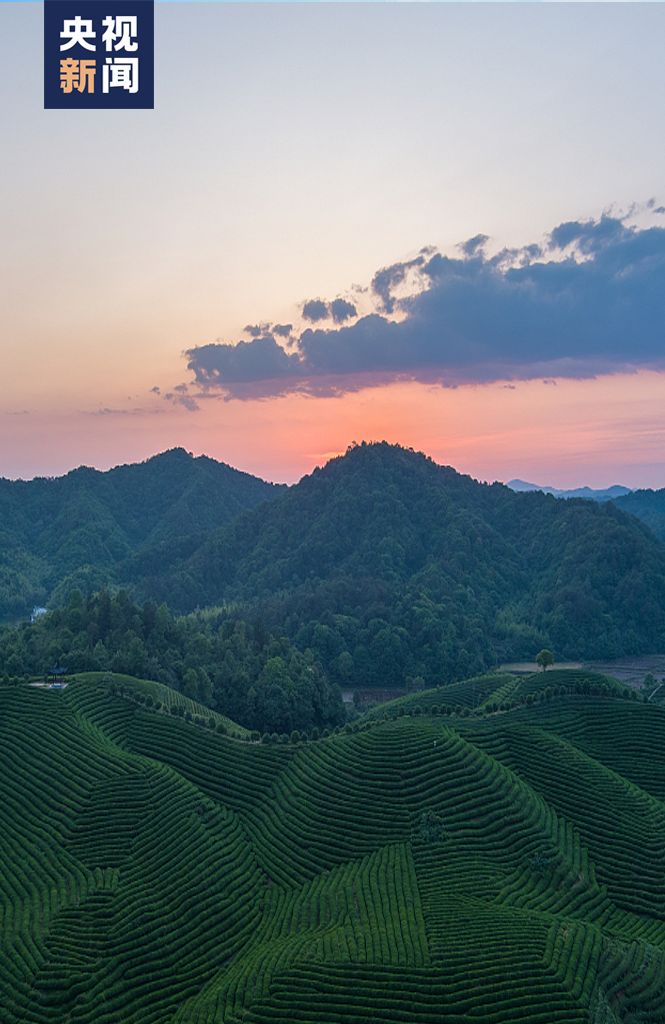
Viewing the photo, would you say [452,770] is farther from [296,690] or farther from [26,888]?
[296,690]

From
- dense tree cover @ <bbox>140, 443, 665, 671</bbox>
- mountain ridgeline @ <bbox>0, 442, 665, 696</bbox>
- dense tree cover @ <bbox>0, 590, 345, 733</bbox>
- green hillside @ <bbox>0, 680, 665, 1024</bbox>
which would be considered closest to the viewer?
green hillside @ <bbox>0, 680, 665, 1024</bbox>

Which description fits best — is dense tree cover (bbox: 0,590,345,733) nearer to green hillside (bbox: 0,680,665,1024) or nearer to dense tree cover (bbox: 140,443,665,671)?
green hillside (bbox: 0,680,665,1024)

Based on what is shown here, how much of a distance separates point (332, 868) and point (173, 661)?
169 feet

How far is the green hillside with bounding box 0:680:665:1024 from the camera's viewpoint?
1272 inches

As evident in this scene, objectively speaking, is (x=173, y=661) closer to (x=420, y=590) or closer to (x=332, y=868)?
(x=332, y=868)

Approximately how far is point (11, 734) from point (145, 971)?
30.0 m

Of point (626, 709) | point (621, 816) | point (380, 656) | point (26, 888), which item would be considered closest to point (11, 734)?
point (26, 888)

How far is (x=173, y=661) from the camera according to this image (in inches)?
3671

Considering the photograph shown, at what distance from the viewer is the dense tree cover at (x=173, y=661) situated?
83.8 m

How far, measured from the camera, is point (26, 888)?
4375 centimetres

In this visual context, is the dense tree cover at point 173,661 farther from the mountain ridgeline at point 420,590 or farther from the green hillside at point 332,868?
the green hillside at point 332,868

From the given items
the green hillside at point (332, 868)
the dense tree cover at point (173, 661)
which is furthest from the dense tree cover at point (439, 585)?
the green hillside at point (332, 868)

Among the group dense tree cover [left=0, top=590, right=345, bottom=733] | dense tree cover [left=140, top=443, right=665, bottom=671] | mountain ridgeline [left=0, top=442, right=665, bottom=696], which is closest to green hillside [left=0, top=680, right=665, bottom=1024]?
dense tree cover [left=0, top=590, right=345, bottom=733]

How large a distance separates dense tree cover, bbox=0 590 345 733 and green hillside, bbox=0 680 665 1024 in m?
15.8
